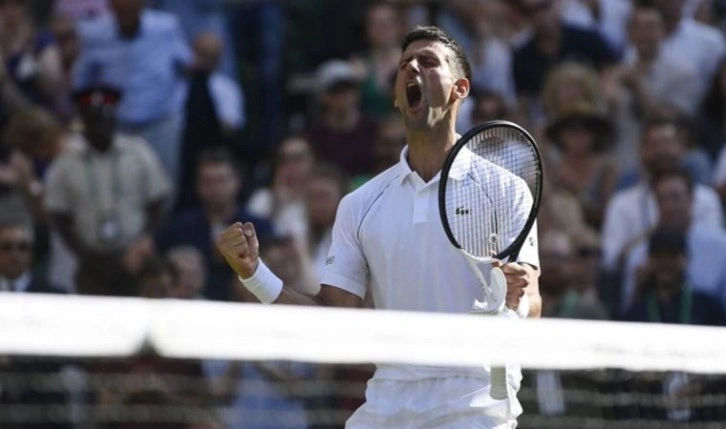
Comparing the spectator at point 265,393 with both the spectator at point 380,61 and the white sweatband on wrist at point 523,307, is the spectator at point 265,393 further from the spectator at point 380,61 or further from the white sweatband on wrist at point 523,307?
the spectator at point 380,61

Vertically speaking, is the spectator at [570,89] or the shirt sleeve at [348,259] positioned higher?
the spectator at [570,89]

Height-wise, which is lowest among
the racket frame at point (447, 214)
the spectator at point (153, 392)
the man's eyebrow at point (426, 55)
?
the spectator at point (153, 392)

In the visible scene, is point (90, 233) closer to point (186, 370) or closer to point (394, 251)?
point (186, 370)

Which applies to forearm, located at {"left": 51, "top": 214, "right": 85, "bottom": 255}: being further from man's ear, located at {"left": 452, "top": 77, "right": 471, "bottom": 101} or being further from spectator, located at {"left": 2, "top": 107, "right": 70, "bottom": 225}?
man's ear, located at {"left": 452, "top": 77, "right": 471, "bottom": 101}

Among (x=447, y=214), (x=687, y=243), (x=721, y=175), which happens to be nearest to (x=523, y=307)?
(x=447, y=214)

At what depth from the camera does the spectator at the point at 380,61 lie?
12.6 meters

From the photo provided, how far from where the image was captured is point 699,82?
1212 centimetres

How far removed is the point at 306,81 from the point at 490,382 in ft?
26.7

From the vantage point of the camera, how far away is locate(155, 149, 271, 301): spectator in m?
11.2

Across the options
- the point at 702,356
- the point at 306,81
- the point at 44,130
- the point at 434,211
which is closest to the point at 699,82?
the point at 306,81

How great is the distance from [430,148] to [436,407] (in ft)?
3.38

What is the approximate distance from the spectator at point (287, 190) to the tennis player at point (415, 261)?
538 cm

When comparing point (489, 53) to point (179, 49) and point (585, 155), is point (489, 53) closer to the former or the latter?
point (585, 155)

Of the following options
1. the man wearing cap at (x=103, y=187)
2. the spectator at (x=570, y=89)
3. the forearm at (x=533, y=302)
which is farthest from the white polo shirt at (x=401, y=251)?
the spectator at (x=570, y=89)
